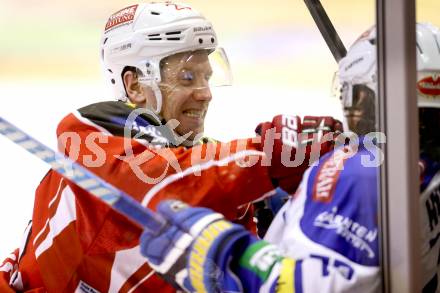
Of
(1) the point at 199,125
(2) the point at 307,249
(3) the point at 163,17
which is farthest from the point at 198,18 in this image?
(2) the point at 307,249

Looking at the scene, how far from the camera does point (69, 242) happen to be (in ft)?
5.07

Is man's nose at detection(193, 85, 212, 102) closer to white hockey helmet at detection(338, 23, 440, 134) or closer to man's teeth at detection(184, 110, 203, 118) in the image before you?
man's teeth at detection(184, 110, 203, 118)

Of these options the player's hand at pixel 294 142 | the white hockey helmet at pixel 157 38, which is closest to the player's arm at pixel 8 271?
the white hockey helmet at pixel 157 38

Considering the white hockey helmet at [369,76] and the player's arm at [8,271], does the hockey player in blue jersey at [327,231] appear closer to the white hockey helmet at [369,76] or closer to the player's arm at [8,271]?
the white hockey helmet at [369,76]

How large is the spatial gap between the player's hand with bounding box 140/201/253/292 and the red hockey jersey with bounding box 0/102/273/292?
6cm

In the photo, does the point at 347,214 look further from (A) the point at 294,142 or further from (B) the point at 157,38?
(B) the point at 157,38

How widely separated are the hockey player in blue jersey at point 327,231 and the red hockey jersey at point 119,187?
10 centimetres

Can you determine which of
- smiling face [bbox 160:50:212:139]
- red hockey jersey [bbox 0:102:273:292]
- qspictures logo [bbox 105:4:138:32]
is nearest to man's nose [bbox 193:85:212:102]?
smiling face [bbox 160:50:212:139]

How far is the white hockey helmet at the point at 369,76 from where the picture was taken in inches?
46.0

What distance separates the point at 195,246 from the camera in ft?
3.76

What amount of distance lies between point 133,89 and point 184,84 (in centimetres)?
17

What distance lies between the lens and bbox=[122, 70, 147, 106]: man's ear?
5.53 feet

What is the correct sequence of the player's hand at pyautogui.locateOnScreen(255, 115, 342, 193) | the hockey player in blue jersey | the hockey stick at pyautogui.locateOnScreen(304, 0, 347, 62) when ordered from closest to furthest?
1. the hockey player in blue jersey
2. the player's hand at pyautogui.locateOnScreen(255, 115, 342, 193)
3. the hockey stick at pyautogui.locateOnScreen(304, 0, 347, 62)

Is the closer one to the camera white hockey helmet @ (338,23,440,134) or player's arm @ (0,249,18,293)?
white hockey helmet @ (338,23,440,134)
